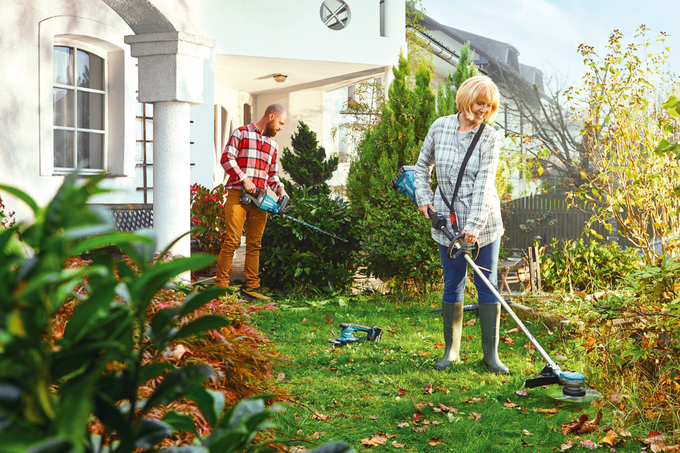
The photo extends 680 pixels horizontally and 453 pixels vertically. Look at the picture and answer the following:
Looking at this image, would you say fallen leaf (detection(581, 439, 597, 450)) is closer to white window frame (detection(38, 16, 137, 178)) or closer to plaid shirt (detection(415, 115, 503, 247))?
plaid shirt (detection(415, 115, 503, 247))

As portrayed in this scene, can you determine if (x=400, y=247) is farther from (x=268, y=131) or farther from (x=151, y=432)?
(x=151, y=432)

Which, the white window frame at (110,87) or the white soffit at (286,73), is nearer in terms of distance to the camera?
the white window frame at (110,87)

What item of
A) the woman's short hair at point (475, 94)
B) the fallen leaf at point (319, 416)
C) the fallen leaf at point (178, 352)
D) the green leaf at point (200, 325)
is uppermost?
the woman's short hair at point (475, 94)

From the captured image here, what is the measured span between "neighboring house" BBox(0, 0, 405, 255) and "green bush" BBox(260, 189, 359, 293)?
134 centimetres

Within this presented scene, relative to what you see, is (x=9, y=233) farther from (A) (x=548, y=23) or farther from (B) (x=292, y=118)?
(A) (x=548, y=23)

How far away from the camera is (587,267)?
6219 mm

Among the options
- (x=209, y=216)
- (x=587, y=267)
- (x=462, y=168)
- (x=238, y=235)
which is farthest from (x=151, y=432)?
(x=209, y=216)

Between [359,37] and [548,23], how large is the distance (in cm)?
4114

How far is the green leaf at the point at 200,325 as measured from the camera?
693 millimetres

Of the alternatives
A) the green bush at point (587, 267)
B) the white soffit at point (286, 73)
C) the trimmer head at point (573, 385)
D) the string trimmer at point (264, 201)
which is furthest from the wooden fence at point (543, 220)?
the trimmer head at point (573, 385)

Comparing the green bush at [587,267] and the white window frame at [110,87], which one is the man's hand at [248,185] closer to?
the white window frame at [110,87]

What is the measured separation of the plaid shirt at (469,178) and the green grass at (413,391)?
922 millimetres

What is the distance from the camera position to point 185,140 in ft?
17.9

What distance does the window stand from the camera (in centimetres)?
630
